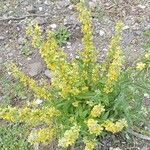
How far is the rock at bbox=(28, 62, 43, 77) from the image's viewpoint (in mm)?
4730

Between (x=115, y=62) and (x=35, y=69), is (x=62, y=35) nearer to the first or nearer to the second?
(x=35, y=69)

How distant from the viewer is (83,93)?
3801mm

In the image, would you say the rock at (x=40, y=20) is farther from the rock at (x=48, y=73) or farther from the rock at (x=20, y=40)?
the rock at (x=48, y=73)

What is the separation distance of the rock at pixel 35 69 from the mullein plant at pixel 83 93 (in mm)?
708

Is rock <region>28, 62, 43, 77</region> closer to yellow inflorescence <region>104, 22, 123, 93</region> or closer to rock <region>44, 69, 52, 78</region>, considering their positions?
rock <region>44, 69, 52, 78</region>

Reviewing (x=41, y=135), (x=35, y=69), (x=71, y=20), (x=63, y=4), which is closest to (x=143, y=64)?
(x=41, y=135)

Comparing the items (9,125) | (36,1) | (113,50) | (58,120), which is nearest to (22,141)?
(9,125)

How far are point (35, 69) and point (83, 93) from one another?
109 centimetres

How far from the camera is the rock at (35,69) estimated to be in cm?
473

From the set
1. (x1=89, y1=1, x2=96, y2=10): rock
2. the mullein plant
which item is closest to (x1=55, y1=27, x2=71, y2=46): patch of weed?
(x1=89, y1=1, x2=96, y2=10): rock

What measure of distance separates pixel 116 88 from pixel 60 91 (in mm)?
475

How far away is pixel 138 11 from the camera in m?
5.21

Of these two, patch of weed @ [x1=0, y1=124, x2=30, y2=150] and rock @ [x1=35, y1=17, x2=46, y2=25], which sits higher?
rock @ [x1=35, y1=17, x2=46, y2=25]

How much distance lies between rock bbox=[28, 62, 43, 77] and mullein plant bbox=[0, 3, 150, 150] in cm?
71
